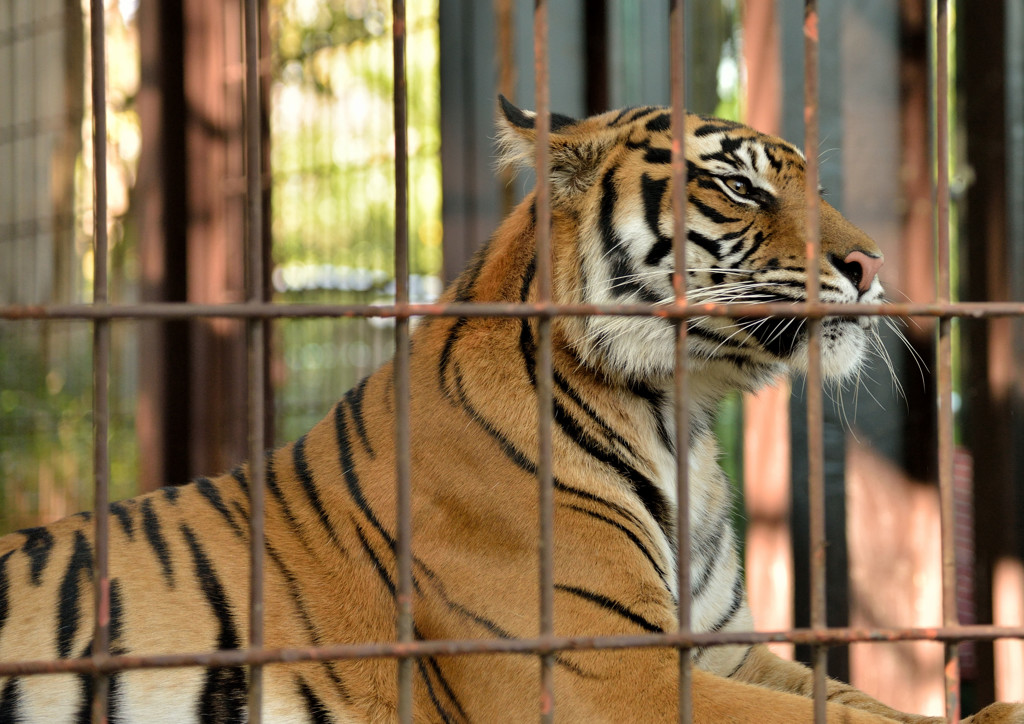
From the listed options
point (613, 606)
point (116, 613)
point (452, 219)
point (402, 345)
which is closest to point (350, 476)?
point (116, 613)

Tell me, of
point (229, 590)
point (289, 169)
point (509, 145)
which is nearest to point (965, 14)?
point (509, 145)

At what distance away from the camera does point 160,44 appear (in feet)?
14.6

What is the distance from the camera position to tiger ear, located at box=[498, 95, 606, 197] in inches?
80.6

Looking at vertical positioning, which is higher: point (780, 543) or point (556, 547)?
point (556, 547)

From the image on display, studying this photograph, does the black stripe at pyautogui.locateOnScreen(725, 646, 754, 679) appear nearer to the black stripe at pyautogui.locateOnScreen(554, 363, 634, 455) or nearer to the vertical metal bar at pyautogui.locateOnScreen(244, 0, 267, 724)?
the black stripe at pyautogui.locateOnScreen(554, 363, 634, 455)

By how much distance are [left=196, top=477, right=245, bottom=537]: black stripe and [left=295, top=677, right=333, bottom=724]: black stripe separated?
37 cm

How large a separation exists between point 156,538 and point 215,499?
0.50 ft

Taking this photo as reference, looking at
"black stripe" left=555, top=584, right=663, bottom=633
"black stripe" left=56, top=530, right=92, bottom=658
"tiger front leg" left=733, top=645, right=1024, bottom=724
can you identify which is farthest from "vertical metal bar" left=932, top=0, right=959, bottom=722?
"black stripe" left=56, top=530, right=92, bottom=658

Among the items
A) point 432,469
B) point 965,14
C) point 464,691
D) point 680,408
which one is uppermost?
point 965,14

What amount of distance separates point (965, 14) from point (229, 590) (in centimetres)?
245

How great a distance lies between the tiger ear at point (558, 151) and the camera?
2047 millimetres

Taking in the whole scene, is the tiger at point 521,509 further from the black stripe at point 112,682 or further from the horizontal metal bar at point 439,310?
the horizontal metal bar at point 439,310

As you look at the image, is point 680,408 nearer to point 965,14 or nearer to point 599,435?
point 599,435

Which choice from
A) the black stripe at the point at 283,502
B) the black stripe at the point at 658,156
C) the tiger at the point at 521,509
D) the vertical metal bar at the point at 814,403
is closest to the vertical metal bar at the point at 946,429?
the vertical metal bar at the point at 814,403
